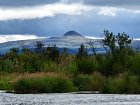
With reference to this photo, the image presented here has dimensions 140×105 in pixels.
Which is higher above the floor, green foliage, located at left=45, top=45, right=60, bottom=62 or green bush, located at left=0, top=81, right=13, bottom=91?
green foliage, located at left=45, top=45, right=60, bottom=62

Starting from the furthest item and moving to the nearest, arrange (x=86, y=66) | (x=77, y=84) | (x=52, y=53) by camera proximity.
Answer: (x=52, y=53), (x=86, y=66), (x=77, y=84)

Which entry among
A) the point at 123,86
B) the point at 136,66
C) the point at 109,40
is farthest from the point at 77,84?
the point at 109,40

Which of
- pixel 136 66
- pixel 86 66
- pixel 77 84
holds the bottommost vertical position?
pixel 77 84

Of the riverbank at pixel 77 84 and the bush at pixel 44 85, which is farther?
the bush at pixel 44 85

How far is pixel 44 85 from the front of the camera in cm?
5656

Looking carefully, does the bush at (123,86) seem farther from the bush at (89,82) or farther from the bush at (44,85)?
the bush at (44,85)

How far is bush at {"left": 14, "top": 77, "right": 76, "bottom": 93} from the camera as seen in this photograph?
184ft

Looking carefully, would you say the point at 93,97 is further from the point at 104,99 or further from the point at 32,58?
the point at 32,58

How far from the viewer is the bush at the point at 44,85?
184ft

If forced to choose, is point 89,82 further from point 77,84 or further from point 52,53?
point 52,53

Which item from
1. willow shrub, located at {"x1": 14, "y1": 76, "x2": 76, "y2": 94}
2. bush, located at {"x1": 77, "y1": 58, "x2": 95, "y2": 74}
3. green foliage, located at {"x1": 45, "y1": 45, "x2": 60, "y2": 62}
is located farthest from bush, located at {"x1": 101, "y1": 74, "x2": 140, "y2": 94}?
green foliage, located at {"x1": 45, "y1": 45, "x2": 60, "y2": 62}

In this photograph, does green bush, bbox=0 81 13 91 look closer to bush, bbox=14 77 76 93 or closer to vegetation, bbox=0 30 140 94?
vegetation, bbox=0 30 140 94

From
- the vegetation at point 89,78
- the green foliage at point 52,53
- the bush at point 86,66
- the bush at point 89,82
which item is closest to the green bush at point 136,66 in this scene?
the vegetation at point 89,78

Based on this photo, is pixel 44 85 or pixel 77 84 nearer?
pixel 44 85
